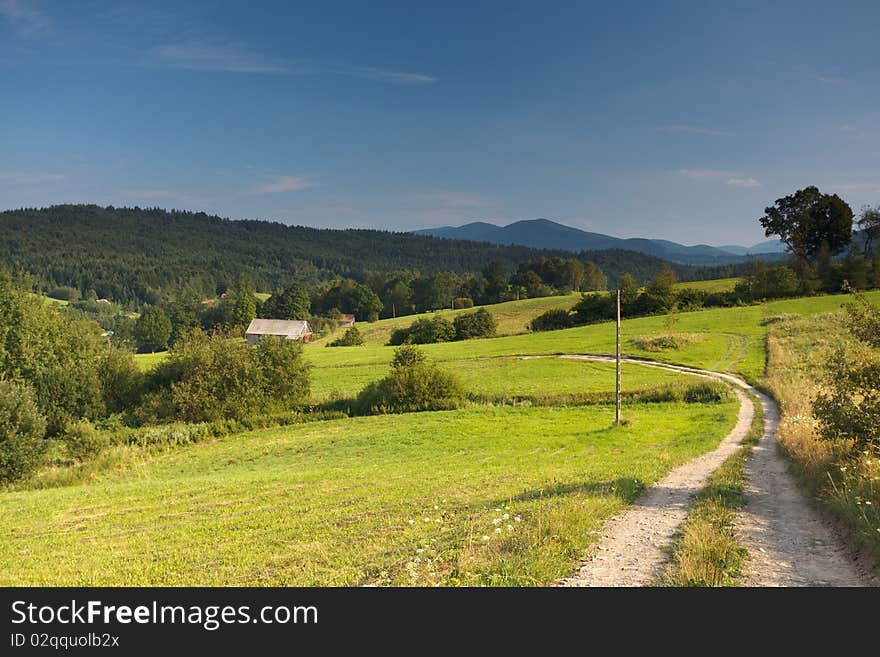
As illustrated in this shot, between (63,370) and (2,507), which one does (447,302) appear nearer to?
(63,370)

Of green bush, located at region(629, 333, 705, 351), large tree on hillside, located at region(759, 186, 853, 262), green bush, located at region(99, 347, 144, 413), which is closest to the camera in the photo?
green bush, located at region(99, 347, 144, 413)

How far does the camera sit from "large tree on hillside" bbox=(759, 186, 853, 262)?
91438mm

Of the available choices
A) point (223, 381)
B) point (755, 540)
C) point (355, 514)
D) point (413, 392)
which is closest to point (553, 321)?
point (413, 392)

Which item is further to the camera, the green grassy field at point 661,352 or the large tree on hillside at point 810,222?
the large tree on hillside at point 810,222

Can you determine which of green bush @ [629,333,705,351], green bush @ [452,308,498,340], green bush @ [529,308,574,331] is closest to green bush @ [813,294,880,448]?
green bush @ [629,333,705,351]

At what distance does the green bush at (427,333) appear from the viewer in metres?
96.3

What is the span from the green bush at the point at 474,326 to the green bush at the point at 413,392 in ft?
162

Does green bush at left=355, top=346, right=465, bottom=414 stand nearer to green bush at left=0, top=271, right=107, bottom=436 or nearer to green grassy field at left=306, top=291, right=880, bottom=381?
green grassy field at left=306, top=291, right=880, bottom=381

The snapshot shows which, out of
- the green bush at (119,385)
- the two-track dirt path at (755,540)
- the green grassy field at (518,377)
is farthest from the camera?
the green bush at (119,385)

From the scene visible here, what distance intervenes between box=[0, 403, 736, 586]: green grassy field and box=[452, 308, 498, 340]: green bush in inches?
2552

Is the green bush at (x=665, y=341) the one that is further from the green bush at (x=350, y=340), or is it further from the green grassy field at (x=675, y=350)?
the green bush at (x=350, y=340)

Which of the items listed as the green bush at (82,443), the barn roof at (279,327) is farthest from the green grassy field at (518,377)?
the barn roof at (279,327)

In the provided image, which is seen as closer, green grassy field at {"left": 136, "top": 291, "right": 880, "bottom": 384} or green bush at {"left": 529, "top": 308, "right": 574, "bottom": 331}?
green grassy field at {"left": 136, "top": 291, "right": 880, "bottom": 384}

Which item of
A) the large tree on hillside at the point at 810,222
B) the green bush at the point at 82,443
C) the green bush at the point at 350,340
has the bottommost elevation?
the green bush at the point at 82,443
